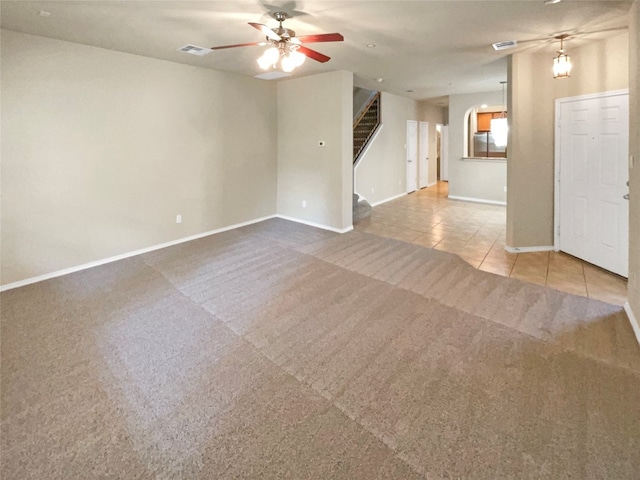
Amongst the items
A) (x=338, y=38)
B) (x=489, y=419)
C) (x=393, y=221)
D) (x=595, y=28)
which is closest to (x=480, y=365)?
(x=489, y=419)

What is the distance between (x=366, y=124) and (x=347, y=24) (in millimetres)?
5286

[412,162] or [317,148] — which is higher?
[412,162]

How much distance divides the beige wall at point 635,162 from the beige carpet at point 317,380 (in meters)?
0.31

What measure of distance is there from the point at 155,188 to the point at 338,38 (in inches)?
138

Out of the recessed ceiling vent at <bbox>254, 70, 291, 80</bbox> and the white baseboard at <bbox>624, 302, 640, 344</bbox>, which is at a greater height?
the recessed ceiling vent at <bbox>254, 70, 291, 80</bbox>

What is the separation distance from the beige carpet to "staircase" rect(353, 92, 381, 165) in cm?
506

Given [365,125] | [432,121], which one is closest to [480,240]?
[365,125]

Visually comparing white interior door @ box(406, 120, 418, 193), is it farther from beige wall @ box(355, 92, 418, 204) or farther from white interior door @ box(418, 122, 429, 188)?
white interior door @ box(418, 122, 429, 188)

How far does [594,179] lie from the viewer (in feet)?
14.3

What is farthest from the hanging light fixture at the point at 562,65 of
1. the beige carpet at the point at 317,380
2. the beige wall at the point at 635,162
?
A: the beige carpet at the point at 317,380

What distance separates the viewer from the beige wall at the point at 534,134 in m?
4.43

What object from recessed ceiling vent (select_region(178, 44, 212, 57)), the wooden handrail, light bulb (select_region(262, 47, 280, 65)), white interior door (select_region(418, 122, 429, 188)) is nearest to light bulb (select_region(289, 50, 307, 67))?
light bulb (select_region(262, 47, 280, 65))

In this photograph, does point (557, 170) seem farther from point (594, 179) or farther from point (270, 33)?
point (270, 33)

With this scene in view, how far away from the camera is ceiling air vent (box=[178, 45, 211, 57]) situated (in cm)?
434
